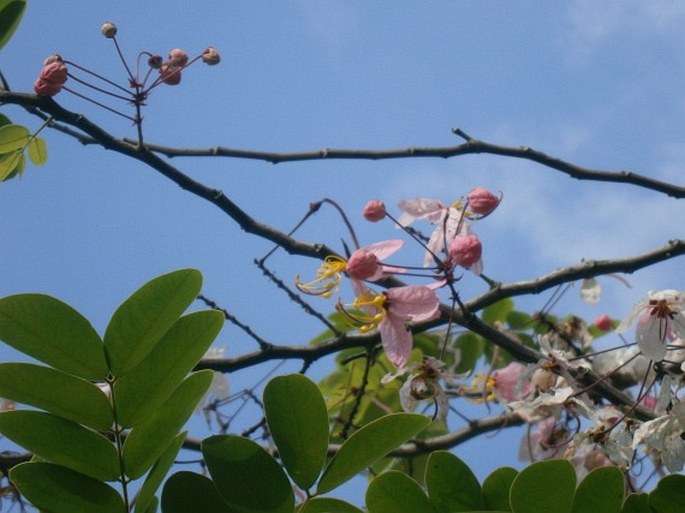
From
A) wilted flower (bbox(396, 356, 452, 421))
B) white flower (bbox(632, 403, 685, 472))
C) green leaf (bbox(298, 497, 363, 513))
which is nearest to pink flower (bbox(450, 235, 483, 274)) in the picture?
wilted flower (bbox(396, 356, 452, 421))

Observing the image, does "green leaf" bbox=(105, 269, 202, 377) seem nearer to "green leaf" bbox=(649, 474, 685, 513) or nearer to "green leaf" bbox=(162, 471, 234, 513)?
"green leaf" bbox=(162, 471, 234, 513)

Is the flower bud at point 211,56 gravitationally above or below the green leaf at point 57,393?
above

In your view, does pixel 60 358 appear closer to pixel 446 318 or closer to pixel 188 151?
pixel 446 318

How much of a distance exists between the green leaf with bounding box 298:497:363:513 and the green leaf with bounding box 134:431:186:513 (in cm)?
14

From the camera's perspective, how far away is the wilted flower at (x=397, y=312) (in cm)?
156

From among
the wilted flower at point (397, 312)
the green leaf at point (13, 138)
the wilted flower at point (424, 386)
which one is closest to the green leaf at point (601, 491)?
the wilted flower at point (397, 312)

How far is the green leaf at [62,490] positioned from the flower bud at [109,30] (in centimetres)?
108

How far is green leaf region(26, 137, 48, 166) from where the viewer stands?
1886mm

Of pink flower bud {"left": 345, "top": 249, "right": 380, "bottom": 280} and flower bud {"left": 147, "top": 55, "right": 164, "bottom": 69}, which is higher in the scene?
flower bud {"left": 147, "top": 55, "right": 164, "bottom": 69}

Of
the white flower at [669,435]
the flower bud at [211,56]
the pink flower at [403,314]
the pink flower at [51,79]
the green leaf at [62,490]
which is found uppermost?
the flower bud at [211,56]

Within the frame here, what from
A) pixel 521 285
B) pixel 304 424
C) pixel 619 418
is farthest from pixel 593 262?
pixel 304 424

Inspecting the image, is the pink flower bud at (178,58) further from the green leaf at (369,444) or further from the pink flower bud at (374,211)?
the green leaf at (369,444)

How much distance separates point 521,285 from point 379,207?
269mm

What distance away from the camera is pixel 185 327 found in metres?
1.03
